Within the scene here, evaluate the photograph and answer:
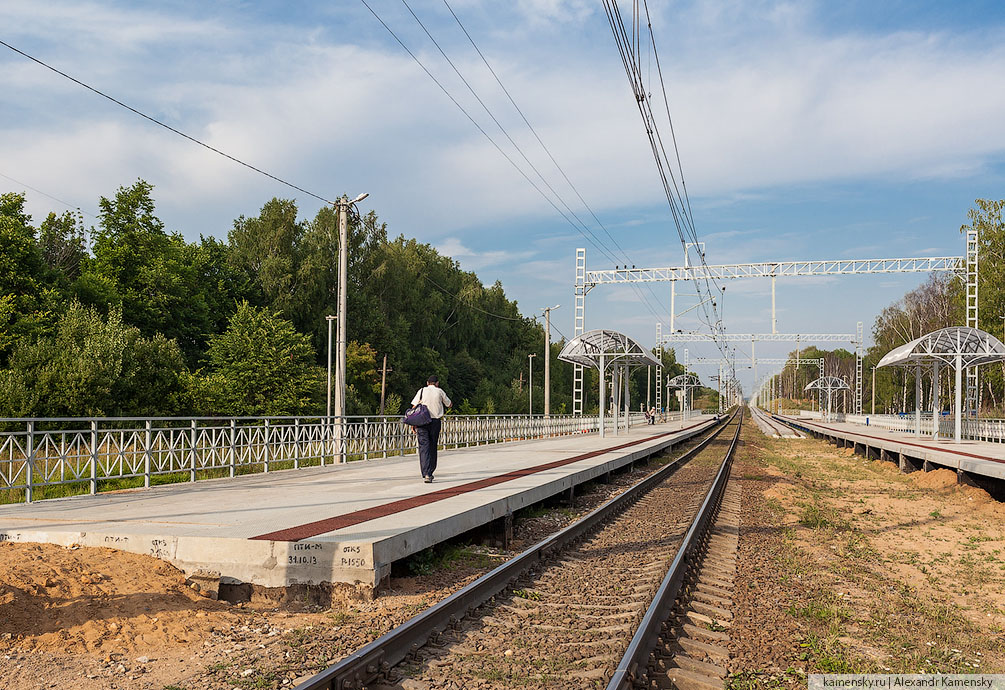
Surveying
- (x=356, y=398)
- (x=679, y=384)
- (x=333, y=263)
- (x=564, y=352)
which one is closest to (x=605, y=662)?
(x=564, y=352)

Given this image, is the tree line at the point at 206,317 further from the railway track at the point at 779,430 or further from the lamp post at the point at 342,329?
the railway track at the point at 779,430

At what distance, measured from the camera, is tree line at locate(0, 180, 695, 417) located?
37312 mm

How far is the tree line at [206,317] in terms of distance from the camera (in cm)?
3731

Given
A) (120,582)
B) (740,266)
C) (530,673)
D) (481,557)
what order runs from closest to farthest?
1. (530,673)
2. (120,582)
3. (481,557)
4. (740,266)

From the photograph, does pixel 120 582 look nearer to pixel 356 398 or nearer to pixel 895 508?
pixel 895 508

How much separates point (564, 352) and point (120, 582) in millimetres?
28504

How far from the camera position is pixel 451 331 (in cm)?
8188

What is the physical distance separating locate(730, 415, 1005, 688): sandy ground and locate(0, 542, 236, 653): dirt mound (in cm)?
398

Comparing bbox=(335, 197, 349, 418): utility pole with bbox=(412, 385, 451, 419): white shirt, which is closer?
bbox=(412, 385, 451, 419): white shirt

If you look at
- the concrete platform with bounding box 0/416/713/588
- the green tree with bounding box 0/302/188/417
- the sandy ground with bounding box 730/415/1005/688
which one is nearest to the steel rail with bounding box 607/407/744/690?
the sandy ground with bounding box 730/415/1005/688

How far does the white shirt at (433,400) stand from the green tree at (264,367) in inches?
1576

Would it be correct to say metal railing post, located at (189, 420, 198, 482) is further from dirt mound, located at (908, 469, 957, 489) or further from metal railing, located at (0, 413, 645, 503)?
dirt mound, located at (908, 469, 957, 489)

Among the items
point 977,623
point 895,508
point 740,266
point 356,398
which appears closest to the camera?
point 977,623

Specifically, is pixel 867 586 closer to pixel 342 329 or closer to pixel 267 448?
pixel 267 448
